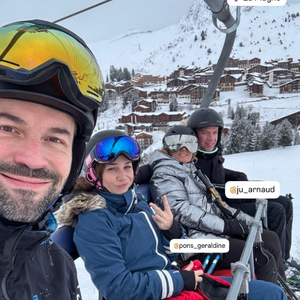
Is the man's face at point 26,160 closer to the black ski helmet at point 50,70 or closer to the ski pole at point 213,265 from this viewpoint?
the black ski helmet at point 50,70

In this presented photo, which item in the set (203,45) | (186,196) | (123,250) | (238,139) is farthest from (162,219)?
(203,45)

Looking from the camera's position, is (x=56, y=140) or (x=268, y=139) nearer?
(x=56, y=140)

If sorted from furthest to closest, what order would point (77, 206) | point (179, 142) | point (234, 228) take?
point (179, 142) → point (234, 228) → point (77, 206)

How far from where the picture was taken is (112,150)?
1733mm

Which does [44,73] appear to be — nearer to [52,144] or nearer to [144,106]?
[52,144]

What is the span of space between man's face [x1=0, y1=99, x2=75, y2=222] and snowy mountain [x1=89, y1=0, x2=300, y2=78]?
84068 mm

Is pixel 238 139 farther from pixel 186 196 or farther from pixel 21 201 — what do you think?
pixel 21 201

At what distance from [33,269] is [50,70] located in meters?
0.63

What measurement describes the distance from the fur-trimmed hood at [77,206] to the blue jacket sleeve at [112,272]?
0.23 feet

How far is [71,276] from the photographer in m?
1.06

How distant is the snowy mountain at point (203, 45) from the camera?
90062 millimetres

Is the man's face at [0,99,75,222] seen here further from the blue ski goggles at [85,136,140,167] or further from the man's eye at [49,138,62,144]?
the blue ski goggles at [85,136,140,167]

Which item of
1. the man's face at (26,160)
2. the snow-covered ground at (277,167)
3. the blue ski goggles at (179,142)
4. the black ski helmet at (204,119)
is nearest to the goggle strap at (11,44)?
the man's face at (26,160)

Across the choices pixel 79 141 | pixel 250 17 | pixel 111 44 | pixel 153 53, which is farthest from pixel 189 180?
pixel 111 44
